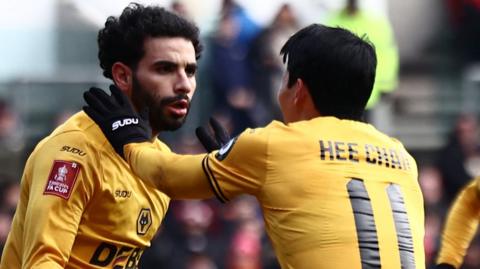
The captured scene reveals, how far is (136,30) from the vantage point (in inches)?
266

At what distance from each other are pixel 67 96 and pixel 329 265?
329 inches

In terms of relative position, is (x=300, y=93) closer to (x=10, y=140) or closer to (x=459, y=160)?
(x=459, y=160)

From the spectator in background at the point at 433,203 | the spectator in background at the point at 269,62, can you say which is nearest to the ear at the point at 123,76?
the spectator in background at the point at 269,62

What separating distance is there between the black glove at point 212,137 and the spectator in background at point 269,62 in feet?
20.5

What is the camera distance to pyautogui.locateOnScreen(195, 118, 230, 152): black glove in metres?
6.45

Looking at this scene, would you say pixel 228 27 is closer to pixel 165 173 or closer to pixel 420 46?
pixel 420 46

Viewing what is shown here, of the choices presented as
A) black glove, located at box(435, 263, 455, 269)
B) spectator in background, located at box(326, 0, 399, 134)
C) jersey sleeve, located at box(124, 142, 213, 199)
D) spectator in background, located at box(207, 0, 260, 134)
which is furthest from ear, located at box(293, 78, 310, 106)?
spectator in background, located at box(207, 0, 260, 134)

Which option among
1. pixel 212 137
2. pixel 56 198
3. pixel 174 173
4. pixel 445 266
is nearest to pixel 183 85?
pixel 212 137

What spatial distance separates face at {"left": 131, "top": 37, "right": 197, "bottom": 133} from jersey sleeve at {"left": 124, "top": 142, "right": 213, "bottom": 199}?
2.78 feet

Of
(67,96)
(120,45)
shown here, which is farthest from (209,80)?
(120,45)

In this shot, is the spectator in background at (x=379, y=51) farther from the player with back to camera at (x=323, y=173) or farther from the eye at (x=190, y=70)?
the player with back to camera at (x=323, y=173)

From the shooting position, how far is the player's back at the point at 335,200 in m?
5.43

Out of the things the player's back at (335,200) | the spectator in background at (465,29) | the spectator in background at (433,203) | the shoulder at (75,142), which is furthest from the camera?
the spectator in background at (465,29)

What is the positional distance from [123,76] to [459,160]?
6.92 meters
